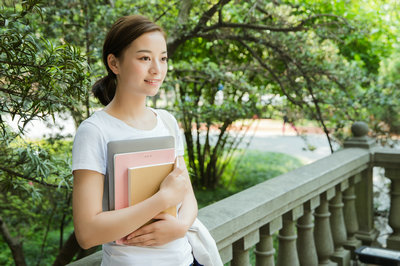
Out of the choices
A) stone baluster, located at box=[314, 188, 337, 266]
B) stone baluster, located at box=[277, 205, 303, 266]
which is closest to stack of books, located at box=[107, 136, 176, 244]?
stone baluster, located at box=[277, 205, 303, 266]

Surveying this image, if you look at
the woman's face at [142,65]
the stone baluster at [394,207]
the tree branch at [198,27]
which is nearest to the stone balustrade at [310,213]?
the stone baluster at [394,207]

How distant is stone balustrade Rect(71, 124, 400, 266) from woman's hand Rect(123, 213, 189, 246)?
1.03ft

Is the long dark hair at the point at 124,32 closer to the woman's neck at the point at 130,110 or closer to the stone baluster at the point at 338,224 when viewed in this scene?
the woman's neck at the point at 130,110

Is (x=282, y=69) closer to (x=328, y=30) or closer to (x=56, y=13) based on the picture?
(x=328, y=30)

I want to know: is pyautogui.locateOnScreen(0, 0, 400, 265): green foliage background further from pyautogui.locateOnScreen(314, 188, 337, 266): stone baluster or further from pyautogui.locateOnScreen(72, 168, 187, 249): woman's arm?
pyautogui.locateOnScreen(314, 188, 337, 266): stone baluster

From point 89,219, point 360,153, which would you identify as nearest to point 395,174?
point 360,153

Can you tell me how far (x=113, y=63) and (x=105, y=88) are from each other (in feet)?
0.51

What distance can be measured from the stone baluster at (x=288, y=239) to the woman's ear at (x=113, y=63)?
153 cm

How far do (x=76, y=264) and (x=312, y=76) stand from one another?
11.6 ft

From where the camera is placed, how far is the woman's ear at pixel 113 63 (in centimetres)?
125

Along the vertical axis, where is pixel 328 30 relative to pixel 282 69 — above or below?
above

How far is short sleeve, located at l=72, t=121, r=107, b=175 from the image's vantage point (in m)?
1.10

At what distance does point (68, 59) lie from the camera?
4.40ft

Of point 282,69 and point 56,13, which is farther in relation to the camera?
point 282,69
